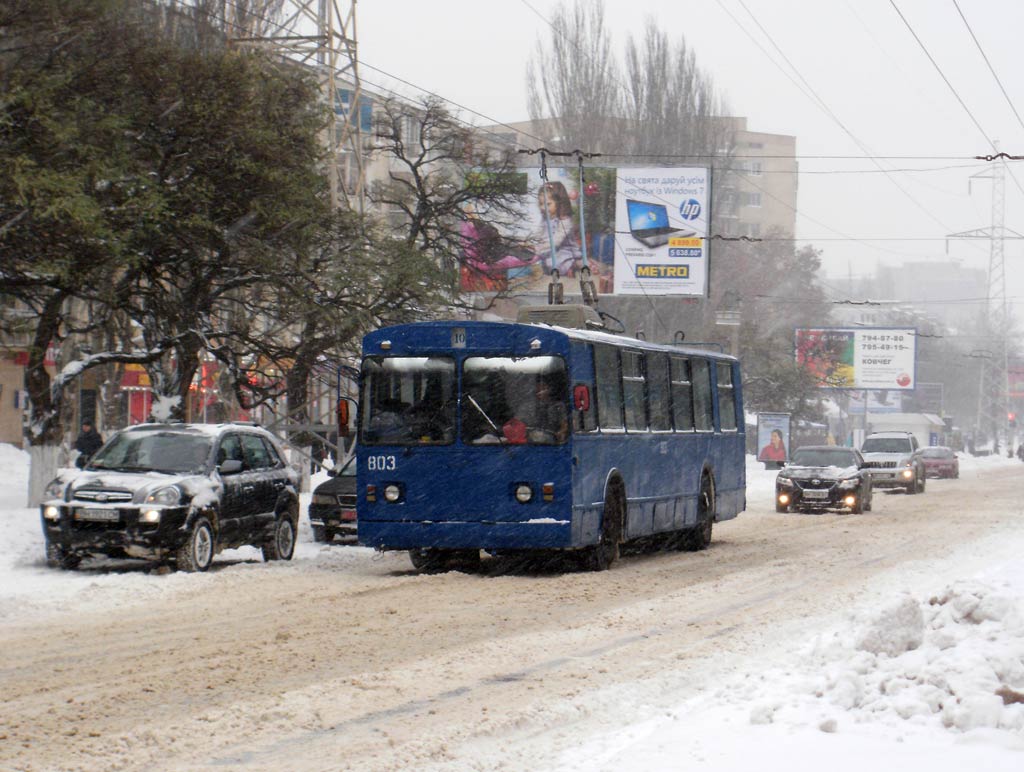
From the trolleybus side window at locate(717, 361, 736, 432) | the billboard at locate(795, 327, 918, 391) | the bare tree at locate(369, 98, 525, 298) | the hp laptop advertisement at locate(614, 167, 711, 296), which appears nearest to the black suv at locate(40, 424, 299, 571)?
the trolleybus side window at locate(717, 361, 736, 432)

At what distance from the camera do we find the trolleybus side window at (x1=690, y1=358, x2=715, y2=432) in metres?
23.5

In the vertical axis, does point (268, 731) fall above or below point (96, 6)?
below

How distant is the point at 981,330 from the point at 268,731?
157725 mm

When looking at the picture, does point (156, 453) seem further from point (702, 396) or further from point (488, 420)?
point (702, 396)

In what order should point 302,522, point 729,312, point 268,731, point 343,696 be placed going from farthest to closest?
point 729,312
point 302,522
point 343,696
point 268,731

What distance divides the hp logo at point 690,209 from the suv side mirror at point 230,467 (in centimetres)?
3534

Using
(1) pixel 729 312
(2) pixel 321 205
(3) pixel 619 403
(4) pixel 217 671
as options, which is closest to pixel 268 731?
(4) pixel 217 671

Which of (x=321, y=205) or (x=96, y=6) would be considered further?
(x=321, y=205)

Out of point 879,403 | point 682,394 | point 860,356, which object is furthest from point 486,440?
point 879,403

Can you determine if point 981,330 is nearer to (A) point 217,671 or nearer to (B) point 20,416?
(B) point 20,416

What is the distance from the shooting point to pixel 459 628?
12.8 meters

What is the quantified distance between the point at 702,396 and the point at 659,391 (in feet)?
8.13

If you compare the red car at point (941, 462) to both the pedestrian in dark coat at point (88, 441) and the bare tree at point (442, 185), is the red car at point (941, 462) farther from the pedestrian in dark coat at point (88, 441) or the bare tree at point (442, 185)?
the pedestrian in dark coat at point (88, 441)

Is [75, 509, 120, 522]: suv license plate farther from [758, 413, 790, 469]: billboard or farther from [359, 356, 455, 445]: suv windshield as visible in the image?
[758, 413, 790, 469]: billboard
